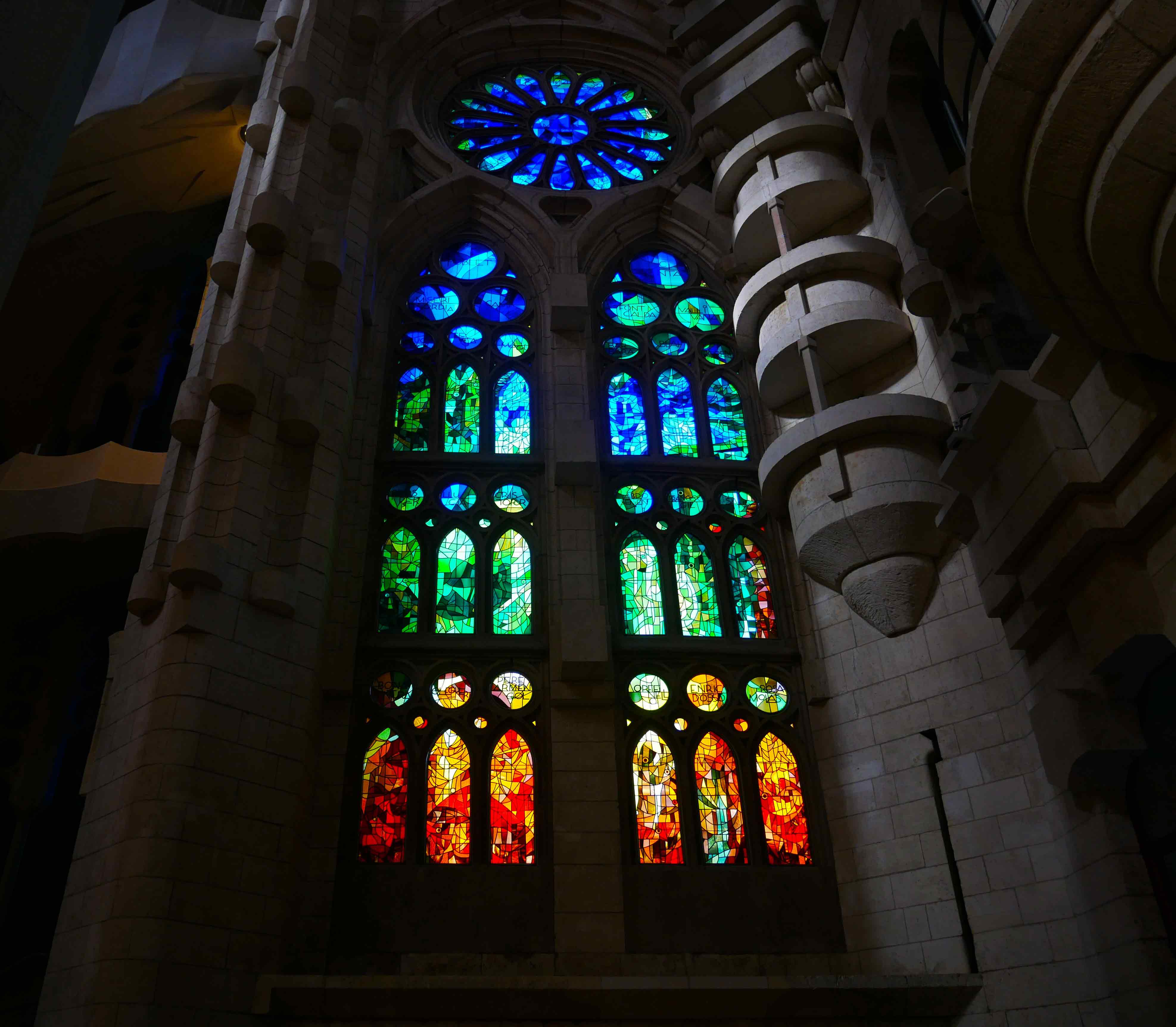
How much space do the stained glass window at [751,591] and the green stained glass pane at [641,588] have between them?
69cm

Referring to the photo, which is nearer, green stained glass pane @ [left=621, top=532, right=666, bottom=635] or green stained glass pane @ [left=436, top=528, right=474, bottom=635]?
green stained glass pane @ [left=436, top=528, right=474, bottom=635]

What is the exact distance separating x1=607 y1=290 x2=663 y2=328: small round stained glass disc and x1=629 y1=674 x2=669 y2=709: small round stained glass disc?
416 centimetres

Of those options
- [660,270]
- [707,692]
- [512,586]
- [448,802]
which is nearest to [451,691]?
[448,802]

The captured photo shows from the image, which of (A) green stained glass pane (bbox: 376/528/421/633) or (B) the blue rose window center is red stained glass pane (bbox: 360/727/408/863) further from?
(B) the blue rose window center

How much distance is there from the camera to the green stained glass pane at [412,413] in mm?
10359

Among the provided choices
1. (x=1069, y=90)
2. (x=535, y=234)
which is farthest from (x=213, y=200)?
(x=1069, y=90)

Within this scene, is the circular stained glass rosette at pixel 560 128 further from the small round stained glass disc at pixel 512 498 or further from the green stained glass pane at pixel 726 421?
the small round stained glass disc at pixel 512 498

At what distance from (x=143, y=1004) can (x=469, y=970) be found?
2293mm

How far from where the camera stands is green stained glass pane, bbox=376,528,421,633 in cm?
915

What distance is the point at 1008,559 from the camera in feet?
21.6

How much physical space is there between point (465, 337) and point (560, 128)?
150 inches

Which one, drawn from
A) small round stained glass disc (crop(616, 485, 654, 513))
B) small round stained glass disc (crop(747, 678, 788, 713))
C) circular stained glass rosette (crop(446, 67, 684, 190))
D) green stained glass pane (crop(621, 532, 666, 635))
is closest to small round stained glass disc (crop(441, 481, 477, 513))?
small round stained glass disc (crop(616, 485, 654, 513))

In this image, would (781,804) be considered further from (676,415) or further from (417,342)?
(417,342)

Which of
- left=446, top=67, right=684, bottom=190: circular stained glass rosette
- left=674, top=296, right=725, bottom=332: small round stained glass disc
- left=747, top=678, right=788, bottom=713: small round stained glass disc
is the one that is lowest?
left=747, top=678, right=788, bottom=713: small round stained glass disc
